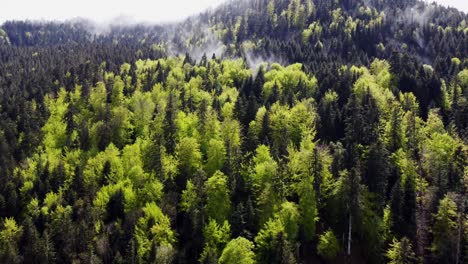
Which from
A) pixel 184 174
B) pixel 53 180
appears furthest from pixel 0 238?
pixel 184 174

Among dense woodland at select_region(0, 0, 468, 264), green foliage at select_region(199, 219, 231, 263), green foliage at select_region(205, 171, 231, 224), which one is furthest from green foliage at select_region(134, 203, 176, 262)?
green foliage at select_region(205, 171, 231, 224)

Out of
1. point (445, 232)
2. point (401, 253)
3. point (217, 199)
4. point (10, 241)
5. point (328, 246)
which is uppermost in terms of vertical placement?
point (217, 199)

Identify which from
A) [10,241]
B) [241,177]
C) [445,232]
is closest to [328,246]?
[445,232]

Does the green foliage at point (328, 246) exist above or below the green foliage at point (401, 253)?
below

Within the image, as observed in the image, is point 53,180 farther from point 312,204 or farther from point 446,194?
point 446,194

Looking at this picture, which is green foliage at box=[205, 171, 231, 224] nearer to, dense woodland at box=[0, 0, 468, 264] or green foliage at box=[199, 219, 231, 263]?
dense woodland at box=[0, 0, 468, 264]

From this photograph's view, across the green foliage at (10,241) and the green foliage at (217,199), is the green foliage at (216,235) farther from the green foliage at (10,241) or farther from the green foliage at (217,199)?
the green foliage at (10,241)

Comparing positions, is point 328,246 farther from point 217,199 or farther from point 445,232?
point 217,199

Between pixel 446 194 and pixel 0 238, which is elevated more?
pixel 446 194

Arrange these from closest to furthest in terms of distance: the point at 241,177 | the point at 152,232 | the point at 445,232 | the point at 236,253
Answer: the point at 236,253 → the point at 445,232 → the point at 152,232 → the point at 241,177

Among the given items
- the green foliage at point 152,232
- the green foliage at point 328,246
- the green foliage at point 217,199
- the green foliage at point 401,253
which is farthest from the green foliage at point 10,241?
the green foliage at point 401,253

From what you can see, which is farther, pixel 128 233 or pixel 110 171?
pixel 110 171
